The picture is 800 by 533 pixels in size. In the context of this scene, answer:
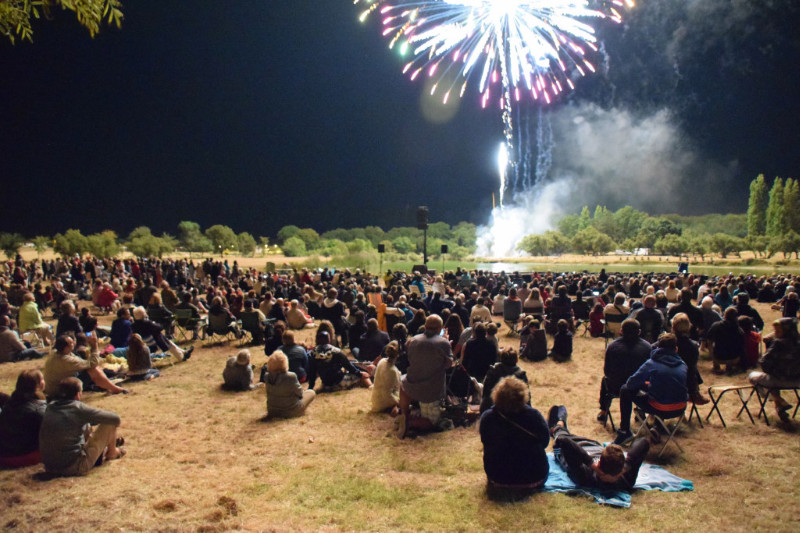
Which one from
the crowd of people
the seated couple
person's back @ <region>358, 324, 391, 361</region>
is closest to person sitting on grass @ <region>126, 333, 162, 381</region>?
the crowd of people

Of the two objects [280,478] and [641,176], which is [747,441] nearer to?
[280,478]

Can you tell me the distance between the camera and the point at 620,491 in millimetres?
4035

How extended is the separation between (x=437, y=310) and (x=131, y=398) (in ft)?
23.5

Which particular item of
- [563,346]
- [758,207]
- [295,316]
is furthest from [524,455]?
[758,207]

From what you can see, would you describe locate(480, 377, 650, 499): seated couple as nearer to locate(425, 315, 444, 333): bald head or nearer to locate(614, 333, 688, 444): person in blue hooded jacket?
locate(614, 333, 688, 444): person in blue hooded jacket

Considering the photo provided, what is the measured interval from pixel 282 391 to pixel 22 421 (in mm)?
2776

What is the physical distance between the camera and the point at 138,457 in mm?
5012

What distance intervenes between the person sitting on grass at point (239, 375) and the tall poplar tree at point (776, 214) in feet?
210

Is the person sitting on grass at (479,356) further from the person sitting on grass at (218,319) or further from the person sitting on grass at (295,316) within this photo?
the person sitting on grass at (218,319)

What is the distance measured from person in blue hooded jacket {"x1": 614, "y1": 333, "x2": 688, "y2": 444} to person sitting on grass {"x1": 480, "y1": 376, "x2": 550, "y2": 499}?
65.9 inches

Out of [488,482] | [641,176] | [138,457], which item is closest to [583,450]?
[488,482]

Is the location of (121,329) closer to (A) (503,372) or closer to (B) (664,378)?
(A) (503,372)

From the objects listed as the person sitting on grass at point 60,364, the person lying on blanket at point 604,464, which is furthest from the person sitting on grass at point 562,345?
the person sitting on grass at point 60,364

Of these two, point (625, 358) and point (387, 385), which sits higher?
point (625, 358)
